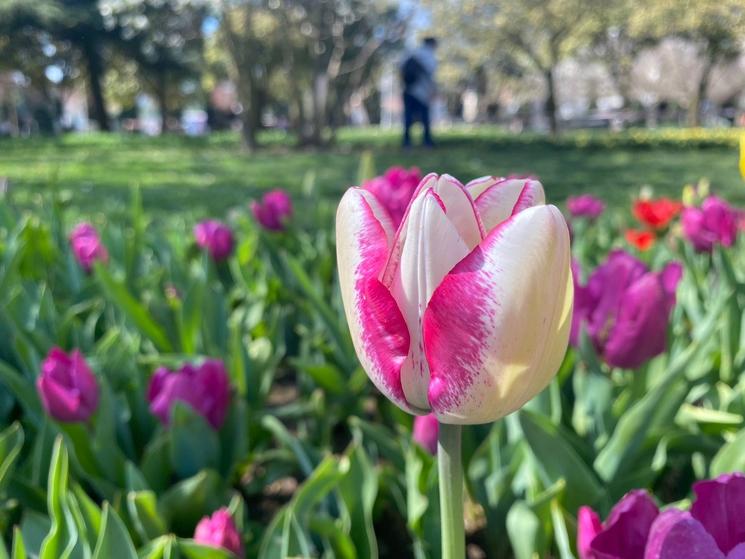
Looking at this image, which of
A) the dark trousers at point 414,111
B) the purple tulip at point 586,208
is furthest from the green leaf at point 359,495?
the dark trousers at point 414,111

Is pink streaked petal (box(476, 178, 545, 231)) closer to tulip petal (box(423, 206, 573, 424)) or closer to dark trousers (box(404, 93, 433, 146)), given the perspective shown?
tulip petal (box(423, 206, 573, 424))

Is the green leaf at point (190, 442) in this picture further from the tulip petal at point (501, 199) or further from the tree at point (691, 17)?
the tree at point (691, 17)

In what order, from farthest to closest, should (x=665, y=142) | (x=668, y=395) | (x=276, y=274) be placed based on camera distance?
1. (x=665, y=142)
2. (x=276, y=274)
3. (x=668, y=395)

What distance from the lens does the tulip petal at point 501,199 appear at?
474 mm

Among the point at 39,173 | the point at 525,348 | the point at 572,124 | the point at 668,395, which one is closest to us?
the point at 525,348

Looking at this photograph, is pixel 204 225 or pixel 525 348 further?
pixel 204 225

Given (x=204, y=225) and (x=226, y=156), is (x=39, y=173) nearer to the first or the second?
(x=226, y=156)

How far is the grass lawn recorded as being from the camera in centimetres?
565

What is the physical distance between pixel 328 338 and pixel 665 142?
1040 centimetres

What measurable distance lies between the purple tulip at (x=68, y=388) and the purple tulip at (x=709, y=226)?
1.35m

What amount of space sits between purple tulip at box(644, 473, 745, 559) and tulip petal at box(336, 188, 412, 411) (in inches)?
6.5

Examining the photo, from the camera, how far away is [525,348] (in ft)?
1.37

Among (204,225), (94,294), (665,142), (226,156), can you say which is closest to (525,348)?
(94,294)

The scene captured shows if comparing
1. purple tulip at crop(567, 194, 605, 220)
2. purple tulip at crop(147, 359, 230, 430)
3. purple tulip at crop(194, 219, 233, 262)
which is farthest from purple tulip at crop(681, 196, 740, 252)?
purple tulip at crop(147, 359, 230, 430)
